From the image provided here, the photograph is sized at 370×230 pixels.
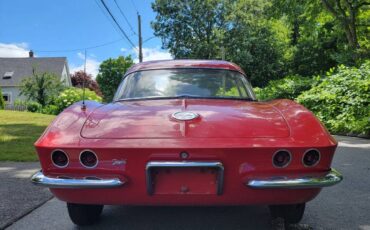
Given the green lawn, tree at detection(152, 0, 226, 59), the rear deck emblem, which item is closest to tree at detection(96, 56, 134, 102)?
tree at detection(152, 0, 226, 59)

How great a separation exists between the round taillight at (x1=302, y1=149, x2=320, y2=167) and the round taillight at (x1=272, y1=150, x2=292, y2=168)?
111 millimetres

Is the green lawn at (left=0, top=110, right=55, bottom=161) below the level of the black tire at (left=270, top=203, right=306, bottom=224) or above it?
below

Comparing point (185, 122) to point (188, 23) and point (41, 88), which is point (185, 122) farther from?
point (188, 23)

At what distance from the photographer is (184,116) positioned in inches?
120

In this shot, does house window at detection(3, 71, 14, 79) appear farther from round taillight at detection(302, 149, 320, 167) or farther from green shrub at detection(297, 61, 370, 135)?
round taillight at detection(302, 149, 320, 167)

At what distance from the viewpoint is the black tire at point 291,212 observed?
3.37 m

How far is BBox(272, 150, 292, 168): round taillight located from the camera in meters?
2.75

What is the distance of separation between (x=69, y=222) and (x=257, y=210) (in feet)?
5.75

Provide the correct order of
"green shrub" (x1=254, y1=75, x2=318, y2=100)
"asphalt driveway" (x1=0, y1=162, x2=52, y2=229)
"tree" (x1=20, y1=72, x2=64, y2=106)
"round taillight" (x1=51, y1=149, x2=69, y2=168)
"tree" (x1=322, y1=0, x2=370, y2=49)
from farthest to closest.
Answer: "tree" (x1=20, y1=72, x2=64, y2=106), "tree" (x1=322, y1=0, x2=370, y2=49), "green shrub" (x1=254, y1=75, x2=318, y2=100), "asphalt driveway" (x1=0, y1=162, x2=52, y2=229), "round taillight" (x1=51, y1=149, x2=69, y2=168)

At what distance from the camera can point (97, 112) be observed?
330 centimetres

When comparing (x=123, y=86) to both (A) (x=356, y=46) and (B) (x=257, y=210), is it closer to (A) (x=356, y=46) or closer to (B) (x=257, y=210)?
(B) (x=257, y=210)

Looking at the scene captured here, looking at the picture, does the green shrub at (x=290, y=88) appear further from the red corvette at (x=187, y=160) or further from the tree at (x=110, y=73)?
the tree at (x=110, y=73)

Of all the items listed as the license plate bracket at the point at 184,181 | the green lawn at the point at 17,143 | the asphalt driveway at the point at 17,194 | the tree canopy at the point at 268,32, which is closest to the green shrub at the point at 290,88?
the tree canopy at the point at 268,32

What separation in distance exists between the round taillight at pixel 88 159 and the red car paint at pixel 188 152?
29mm
